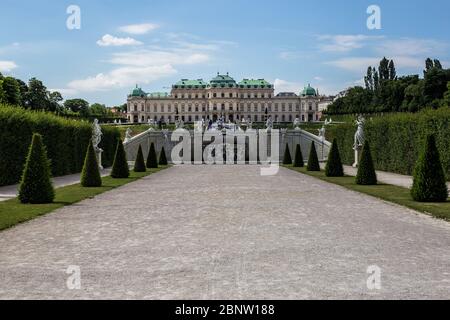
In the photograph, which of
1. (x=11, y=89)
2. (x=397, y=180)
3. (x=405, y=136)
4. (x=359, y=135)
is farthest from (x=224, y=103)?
(x=397, y=180)

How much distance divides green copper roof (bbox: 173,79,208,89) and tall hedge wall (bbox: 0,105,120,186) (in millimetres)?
80293

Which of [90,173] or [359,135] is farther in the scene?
[359,135]

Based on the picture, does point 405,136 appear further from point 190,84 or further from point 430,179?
point 190,84

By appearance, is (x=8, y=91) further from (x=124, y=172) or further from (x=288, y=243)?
(x=288, y=243)

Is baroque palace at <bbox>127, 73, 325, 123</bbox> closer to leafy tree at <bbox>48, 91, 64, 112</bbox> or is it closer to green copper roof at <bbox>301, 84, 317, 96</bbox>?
green copper roof at <bbox>301, 84, 317, 96</bbox>

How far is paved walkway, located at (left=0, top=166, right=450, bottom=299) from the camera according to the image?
4.20 meters

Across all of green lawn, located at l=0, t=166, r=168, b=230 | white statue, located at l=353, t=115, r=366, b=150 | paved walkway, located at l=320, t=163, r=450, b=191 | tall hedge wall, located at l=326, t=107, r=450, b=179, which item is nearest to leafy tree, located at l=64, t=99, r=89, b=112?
tall hedge wall, located at l=326, t=107, r=450, b=179

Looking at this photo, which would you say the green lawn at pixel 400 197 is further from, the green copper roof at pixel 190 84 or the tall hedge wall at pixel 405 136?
the green copper roof at pixel 190 84

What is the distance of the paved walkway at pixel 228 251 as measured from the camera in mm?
4195

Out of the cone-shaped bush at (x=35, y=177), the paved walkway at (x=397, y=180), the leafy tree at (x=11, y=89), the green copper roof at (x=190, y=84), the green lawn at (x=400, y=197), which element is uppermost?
the green copper roof at (x=190, y=84)

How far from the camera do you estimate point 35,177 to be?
10.1 metres

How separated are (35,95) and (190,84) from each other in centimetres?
4991

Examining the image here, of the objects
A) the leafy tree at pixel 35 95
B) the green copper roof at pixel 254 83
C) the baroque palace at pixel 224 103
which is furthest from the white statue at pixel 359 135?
the green copper roof at pixel 254 83
